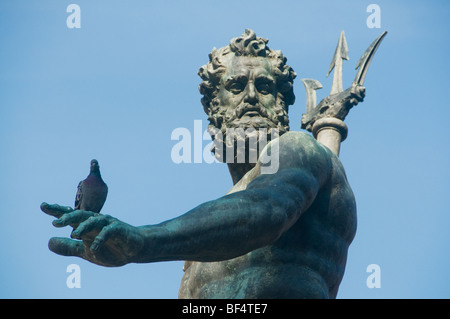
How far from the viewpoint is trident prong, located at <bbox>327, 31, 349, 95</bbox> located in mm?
15062

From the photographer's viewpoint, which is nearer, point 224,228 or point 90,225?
point 90,225

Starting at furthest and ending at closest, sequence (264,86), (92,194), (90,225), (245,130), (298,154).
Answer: (264,86), (245,130), (298,154), (92,194), (90,225)

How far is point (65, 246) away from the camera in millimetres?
10469

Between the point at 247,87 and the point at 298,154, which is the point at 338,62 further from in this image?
A: the point at 298,154

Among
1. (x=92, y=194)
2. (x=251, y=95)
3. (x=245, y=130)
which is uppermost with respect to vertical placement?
(x=251, y=95)

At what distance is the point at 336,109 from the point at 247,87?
1.70 meters

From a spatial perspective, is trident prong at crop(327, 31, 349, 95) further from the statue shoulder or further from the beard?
the statue shoulder

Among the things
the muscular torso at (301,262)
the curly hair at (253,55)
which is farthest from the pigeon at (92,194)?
the curly hair at (253,55)

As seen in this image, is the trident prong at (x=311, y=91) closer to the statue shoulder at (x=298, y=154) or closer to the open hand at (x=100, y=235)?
the statue shoulder at (x=298, y=154)

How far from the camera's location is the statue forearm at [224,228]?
34.3ft

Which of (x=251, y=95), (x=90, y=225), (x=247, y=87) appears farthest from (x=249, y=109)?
(x=90, y=225)

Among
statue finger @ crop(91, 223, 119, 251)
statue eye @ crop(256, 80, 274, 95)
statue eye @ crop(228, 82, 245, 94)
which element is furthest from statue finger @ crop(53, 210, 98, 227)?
statue eye @ crop(256, 80, 274, 95)

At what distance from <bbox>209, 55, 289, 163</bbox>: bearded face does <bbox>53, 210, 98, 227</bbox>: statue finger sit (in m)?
3.16
